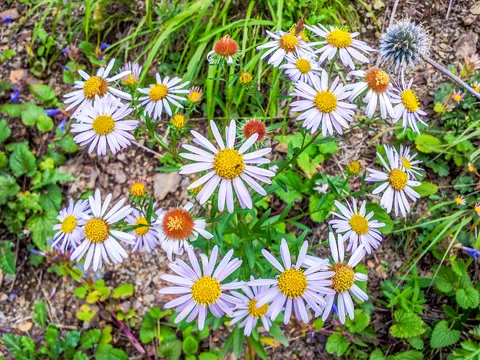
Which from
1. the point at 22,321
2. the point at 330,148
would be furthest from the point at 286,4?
the point at 22,321

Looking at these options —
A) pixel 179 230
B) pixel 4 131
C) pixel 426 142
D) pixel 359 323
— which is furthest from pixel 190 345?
pixel 4 131

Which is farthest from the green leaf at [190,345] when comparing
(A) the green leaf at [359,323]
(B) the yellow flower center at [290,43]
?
(B) the yellow flower center at [290,43]

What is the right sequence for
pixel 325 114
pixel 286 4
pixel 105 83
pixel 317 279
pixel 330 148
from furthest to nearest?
pixel 286 4, pixel 330 148, pixel 105 83, pixel 325 114, pixel 317 279

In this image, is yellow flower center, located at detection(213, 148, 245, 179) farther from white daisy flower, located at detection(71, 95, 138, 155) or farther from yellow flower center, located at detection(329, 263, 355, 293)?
yellow flower center, located at detection(329, 263, 355, 293)

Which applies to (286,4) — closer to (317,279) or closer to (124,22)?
(124,22)

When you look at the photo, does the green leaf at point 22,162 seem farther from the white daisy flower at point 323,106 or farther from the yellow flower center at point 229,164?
the white daisy flower at point 323,106

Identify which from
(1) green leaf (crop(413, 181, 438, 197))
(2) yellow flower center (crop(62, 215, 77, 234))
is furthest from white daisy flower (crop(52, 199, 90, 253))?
(1) green leaf (crop(413, 181, 438, 197))

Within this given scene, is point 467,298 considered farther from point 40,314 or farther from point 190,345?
point 40,314
